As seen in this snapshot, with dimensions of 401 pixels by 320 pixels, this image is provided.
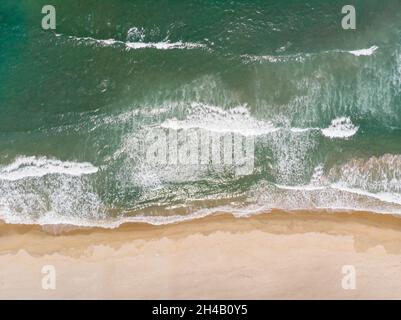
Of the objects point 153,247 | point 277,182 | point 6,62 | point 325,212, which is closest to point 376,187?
point 325,212

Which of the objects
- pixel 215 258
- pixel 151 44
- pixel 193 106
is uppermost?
pixel 151 44

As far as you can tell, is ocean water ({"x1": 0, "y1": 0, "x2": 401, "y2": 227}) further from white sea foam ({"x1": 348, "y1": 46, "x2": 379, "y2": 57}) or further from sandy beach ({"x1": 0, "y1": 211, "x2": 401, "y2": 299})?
sandy beach ({"x1": 0, "y1": 211, "x2": 401, "y2": 299})

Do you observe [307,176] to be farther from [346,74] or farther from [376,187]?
[346,74]

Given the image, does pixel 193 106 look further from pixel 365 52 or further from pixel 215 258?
pixel 365 52

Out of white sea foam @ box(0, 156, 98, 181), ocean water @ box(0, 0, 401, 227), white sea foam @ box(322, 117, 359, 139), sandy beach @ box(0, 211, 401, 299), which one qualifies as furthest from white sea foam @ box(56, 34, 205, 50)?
sandy beach @ box(0, 211, 401, 299)

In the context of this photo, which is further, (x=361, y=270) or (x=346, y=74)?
(x=346, y=74)

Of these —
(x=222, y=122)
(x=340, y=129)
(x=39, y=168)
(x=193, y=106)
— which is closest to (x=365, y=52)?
(x=340, y=129)
